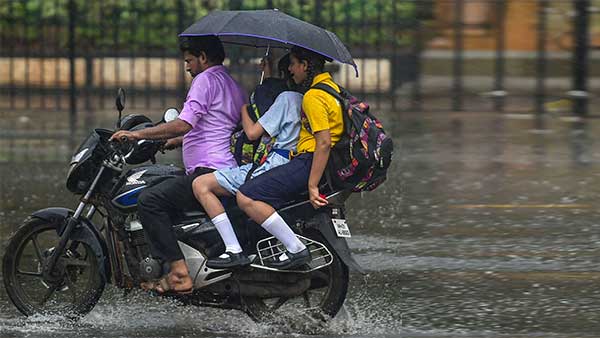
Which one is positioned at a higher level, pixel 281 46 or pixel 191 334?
pixel 281 46

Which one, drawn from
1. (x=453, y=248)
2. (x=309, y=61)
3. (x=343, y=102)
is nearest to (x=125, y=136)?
(x=309, y=61)

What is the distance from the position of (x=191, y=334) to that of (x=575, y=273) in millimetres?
2601

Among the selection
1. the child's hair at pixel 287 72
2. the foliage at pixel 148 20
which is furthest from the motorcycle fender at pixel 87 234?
the foliage at pixel 148 20

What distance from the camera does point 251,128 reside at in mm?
7004

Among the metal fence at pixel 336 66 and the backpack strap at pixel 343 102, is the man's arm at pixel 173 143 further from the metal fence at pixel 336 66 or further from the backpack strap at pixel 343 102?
the metal fence at pixel 336 66

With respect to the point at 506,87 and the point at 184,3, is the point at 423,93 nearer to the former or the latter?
the point at 506,87

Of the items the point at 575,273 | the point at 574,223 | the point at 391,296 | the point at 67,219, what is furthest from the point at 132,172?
the point at 574,223

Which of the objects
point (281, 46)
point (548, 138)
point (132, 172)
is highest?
point (281, 46)

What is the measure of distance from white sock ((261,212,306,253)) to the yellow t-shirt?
1.28 feet

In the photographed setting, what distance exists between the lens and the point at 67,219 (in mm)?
7203

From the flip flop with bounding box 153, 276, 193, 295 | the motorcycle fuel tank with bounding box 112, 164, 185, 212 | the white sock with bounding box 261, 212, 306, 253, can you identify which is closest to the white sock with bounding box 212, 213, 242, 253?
the white sock with bounding box 261, 212, 306, 253

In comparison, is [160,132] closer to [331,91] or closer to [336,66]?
[331,91]

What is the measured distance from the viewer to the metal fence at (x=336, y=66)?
16.6 metres

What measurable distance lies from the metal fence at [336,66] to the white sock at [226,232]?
9.16 meters
